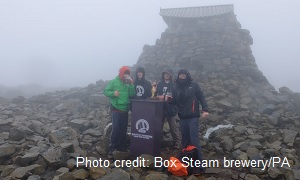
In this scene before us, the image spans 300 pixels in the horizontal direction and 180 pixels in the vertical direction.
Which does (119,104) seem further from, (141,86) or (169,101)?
(169,101)

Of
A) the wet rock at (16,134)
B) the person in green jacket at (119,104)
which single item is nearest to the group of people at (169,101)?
the person in green jacket at (119,104)

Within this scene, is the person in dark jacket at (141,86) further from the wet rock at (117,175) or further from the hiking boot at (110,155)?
the wet rock at (117,175)

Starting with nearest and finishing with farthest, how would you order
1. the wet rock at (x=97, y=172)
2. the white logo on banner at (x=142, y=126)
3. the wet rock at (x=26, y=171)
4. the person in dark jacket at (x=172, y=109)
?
the wet rock at (x=26, y=171)
the wet rock at (x=97, y=172)
the white logo on banner at (x=142, y=126)
the person in dark jacket at (x=172, y=109)

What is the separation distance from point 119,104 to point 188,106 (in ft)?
5.71

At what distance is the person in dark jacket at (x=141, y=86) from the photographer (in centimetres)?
710

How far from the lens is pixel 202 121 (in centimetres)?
952

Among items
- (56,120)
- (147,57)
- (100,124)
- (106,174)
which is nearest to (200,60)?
(147,57)

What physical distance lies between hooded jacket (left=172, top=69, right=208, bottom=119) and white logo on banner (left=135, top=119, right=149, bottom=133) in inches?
32.6

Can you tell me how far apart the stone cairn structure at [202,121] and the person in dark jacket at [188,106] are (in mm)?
862

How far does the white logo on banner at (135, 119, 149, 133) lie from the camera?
20.5 feet

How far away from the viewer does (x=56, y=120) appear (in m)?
10.2

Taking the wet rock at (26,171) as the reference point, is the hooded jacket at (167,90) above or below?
above

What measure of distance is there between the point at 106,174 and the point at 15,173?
5.70 feet

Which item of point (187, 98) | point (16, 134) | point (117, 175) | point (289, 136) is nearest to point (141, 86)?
point (187, 98)
